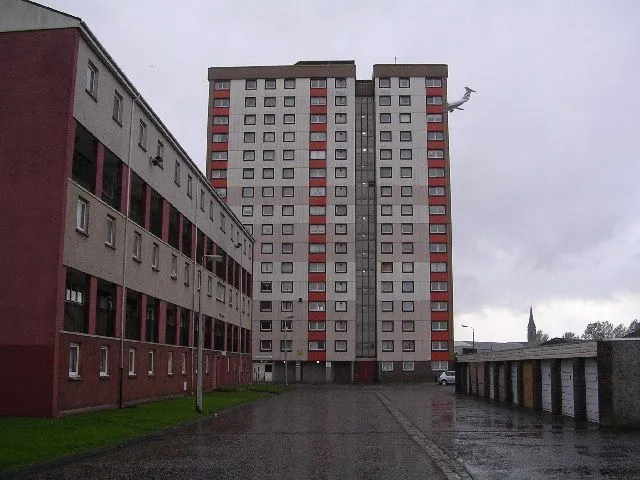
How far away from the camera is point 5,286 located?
82.9 ft

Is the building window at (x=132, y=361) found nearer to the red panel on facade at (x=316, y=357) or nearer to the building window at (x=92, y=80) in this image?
the building window at (x=92, y=80)

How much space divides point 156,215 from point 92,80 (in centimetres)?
1153

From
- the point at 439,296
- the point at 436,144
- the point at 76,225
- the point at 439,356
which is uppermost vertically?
the point at 436,144

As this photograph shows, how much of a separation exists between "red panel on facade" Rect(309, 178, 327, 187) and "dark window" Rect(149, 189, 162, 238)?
2272 inches

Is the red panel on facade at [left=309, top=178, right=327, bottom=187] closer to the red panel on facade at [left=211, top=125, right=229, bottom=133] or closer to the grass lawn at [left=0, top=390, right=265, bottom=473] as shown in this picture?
the red panel on facade at [left=211, top=125, right=229, bottom=133]

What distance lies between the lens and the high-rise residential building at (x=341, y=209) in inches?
3679

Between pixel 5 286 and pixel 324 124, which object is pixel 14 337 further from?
pixel 324 124

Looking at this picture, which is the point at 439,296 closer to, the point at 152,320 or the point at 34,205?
the point at 152,320

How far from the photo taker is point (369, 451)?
1748 centimetres

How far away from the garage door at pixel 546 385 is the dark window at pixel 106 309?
1967cm

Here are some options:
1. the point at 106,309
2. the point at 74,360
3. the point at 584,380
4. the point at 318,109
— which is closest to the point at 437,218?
the point at 318,109

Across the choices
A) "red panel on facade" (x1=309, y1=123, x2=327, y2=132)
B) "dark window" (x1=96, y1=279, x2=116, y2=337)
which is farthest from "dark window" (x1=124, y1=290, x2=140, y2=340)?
"red panel on facade" (x1=309, y1=123, x2=327, y2=132)

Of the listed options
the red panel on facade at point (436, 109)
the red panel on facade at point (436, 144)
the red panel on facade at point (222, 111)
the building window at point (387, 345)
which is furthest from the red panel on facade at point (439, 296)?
the red panel on facade at point (222, 111)

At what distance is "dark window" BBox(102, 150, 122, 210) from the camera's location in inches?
1250
